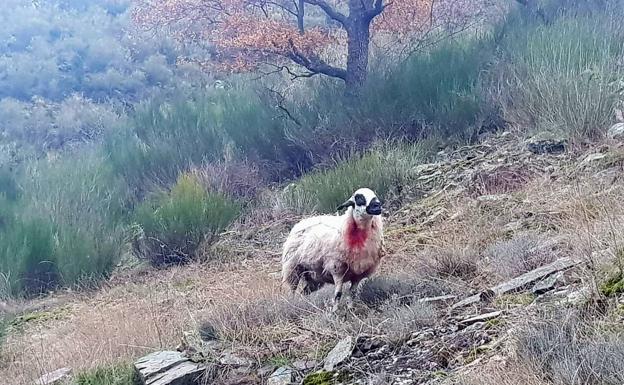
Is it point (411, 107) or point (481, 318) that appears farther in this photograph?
point (411, 107)

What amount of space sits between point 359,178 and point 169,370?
4.61 m

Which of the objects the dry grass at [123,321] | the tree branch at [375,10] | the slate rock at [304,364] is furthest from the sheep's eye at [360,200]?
the tree branch at [375,10]

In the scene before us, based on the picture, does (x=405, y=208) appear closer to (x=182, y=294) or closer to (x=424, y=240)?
(x=424, y=240)

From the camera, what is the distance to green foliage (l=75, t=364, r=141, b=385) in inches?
171

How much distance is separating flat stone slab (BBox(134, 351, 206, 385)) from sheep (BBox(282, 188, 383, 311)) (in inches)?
36.0

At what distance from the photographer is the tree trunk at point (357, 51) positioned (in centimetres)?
1155

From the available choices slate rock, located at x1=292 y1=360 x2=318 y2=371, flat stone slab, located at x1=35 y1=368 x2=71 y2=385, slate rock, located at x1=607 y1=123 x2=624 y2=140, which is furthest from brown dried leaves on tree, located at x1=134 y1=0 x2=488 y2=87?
slate rock, located at x1=292 y1=360 x2=318 y2=371

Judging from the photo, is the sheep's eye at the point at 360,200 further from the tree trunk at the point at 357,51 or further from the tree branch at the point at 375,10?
the tree branch at the point at 375,10

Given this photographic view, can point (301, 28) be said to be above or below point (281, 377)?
above

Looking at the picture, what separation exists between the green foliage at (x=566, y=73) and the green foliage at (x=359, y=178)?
4.33ft

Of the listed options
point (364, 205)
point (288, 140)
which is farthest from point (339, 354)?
point (288, 140)

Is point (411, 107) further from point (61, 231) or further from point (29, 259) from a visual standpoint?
point (29, 259)

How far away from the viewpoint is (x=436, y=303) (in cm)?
430

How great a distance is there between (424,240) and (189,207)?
3.44 metres
